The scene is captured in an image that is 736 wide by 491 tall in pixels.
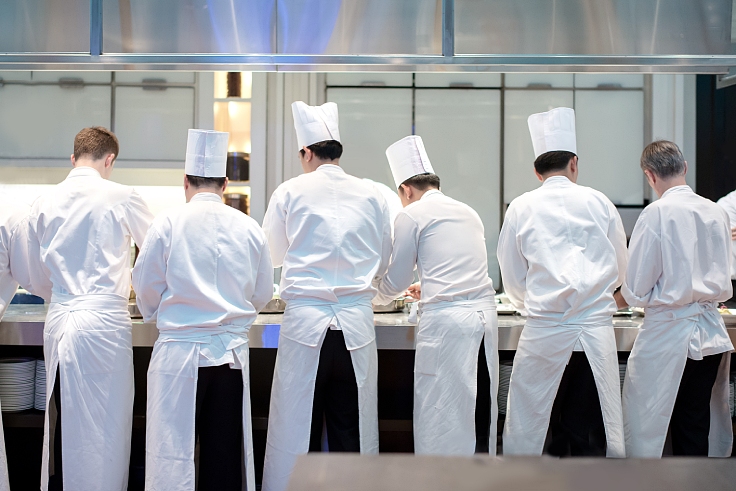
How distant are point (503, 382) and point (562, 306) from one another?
521 mm

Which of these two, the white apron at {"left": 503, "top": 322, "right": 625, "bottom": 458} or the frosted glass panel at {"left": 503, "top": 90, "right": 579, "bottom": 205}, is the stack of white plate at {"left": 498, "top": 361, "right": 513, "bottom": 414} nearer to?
the white apron at {"left": 503, "top": 322, "right": 625, "bottom": 458}

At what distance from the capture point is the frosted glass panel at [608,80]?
4.88m

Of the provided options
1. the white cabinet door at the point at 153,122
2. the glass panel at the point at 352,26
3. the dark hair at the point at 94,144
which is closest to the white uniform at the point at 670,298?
the glass panel at the point at 352,26

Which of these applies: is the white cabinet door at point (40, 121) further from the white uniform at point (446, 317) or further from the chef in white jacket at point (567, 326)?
the chef in white jacket at point (567, 326)

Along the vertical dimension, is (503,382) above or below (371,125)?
below

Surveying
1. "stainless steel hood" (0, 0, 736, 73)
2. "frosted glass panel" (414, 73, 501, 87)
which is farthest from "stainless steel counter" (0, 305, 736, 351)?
"frosted glass panel" (414, 73, 501, 87)

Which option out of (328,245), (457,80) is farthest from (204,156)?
(457,80)

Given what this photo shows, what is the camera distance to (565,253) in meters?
2.40

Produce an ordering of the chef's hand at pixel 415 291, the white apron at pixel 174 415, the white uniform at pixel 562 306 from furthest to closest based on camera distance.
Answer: the chef's hand at pixel 415 291 → the white uniform at pixel 562 306 → the white apron at pixel 174 415

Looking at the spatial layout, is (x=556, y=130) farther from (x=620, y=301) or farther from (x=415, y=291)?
(x=415, y=291)

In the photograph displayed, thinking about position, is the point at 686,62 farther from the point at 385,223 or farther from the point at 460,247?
the point at 385,223

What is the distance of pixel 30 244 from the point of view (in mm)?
2564

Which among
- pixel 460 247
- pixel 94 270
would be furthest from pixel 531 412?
pixel 94 270

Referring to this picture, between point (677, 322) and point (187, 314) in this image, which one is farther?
point (677, 322)
